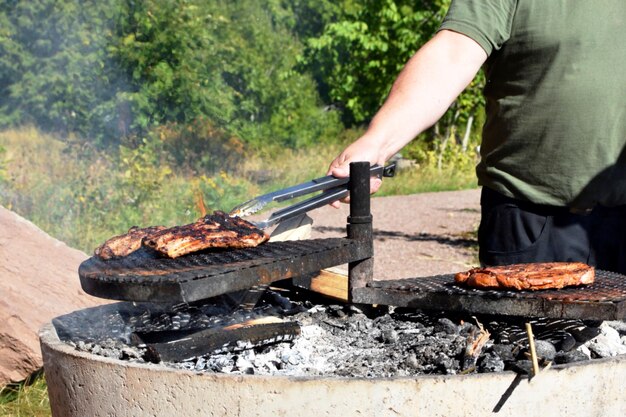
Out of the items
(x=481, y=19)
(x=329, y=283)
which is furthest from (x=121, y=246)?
(x=481, y=19)

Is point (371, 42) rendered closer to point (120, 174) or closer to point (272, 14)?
point (120, 174)

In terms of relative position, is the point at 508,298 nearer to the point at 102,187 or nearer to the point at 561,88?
the point at 561,88

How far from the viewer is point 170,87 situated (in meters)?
11.0

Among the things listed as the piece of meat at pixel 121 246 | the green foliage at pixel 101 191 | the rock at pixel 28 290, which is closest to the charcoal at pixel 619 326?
the piece of meat at pixel 121 246

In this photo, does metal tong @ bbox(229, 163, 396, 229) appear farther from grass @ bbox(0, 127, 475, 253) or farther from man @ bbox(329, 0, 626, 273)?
grass @ bbox(0, 127, 475, 253)

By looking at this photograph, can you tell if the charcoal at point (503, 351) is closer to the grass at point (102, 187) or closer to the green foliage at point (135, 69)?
the grass at point (102, 187)

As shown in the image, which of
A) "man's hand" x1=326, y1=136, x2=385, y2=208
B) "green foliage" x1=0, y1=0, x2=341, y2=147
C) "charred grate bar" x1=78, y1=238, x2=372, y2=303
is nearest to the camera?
"charred grate bar" x1=78, y1=238, x2=372, y2=303

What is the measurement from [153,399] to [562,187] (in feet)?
5.21

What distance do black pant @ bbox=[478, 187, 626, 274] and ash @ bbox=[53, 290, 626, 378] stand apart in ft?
1.32

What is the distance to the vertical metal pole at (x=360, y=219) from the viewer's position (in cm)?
254

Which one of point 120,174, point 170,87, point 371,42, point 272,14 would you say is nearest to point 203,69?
point 170,87

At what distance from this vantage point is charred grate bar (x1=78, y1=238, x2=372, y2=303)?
2.09 m

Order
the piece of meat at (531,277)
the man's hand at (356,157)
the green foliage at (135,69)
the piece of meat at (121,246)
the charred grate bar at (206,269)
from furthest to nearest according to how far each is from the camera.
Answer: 1. the green foliage at (135,69)
2. the man's hand at (356,157)
3. the piece of meat at (121,246)
4. the piece of meat at (531,277)
5. the charred grate bar at (206,269)

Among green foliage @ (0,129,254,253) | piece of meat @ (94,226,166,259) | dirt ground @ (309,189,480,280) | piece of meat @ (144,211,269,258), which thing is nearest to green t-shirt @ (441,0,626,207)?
piece of meat @ (144,211,269,258)
